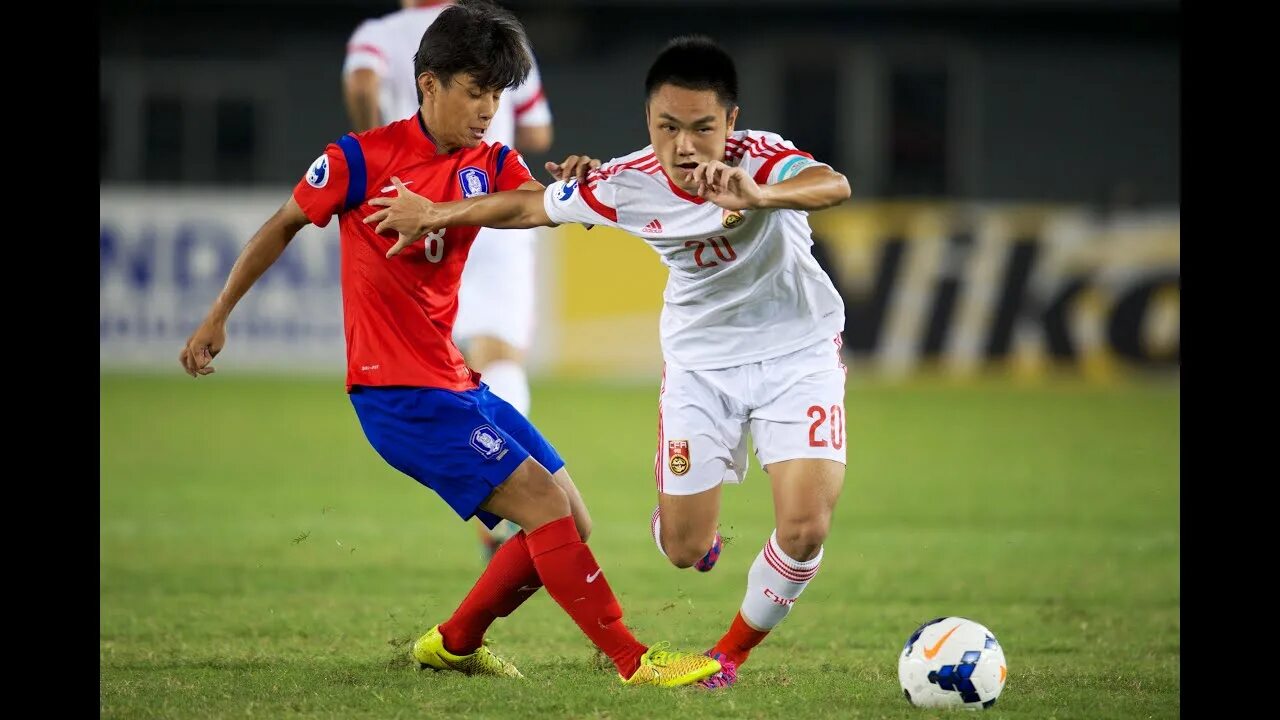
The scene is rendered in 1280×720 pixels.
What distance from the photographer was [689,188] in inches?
183

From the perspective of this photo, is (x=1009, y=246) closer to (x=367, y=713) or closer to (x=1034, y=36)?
(x=1034, y=36)

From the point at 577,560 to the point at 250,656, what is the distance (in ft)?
4.11

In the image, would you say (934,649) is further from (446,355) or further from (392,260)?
(392,260)

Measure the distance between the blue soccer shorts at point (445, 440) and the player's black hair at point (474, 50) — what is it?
39.0 inches

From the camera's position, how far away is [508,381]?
695 cm

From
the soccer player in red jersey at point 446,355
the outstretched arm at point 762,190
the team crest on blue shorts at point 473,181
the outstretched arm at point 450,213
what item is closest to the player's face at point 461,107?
the soccer player in red jersey at point 446,355

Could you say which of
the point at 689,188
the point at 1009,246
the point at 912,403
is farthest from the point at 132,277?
the point at 689,188

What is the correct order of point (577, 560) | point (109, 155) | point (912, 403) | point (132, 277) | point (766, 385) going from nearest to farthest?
point (577, 560)
point (766, 385)
point (912, 403)
point (132, 277)
point (109, 155)

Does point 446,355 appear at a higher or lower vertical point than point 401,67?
lower

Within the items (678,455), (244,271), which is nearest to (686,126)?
(678,455)

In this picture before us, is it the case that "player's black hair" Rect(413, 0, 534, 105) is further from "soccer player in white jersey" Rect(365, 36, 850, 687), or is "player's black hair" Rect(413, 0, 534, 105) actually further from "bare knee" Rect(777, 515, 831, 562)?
"bare knee" Rect(777, 515, 831, 562)

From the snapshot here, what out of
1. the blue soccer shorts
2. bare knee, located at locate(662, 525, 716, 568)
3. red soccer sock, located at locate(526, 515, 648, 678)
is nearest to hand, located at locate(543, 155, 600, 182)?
the blue soccer shorts

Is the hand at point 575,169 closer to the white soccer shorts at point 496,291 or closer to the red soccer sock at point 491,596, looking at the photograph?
the red soccer sock at point 491,596

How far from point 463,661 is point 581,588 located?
53cm
